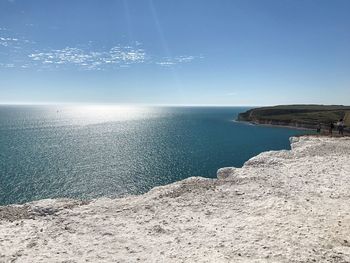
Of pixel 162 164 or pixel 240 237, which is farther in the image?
pixel 162 164

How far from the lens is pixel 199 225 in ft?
73.8

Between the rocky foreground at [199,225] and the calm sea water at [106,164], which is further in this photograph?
the calm sea water at [106,164]

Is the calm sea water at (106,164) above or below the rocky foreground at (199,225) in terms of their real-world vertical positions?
below

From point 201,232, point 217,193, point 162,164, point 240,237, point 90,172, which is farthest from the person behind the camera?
point 162,164

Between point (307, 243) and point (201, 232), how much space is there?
6.93 meters

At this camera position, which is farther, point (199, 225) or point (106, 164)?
point (106, 164)

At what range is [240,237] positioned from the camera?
65.3 ft

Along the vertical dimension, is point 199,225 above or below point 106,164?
above

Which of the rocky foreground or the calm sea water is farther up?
the rocky foreground

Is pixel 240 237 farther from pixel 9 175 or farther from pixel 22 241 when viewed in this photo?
pixel 9 175

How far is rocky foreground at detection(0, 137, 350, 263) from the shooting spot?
18078mm

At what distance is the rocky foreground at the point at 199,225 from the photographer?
18.1m

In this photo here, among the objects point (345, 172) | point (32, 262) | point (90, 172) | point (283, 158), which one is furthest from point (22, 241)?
point (90, 172)

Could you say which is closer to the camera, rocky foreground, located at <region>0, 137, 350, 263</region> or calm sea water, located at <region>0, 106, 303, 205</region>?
rocky foreground, located at <region>0, 137, 350, 263</region>
